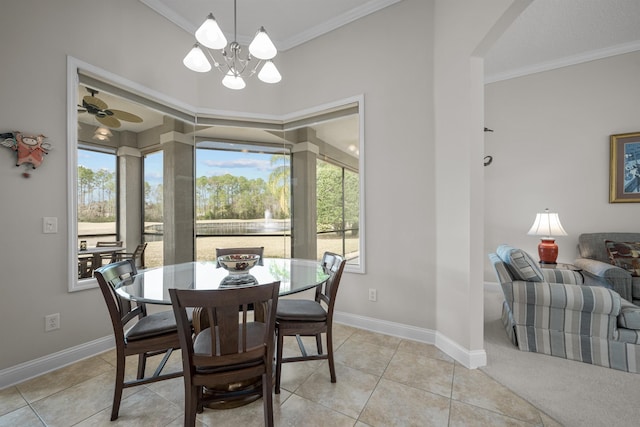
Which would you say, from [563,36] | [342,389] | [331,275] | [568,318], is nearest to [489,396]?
[342,389]

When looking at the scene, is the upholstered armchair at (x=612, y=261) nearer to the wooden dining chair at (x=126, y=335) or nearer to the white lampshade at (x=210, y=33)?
the wooden dining chair at (x=126, y=335)

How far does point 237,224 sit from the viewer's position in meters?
3.68

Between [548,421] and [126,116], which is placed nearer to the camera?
[548,421]

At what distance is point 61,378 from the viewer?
1.97 m

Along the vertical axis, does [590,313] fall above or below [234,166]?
below

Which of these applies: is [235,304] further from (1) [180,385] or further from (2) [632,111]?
(2) [632,111]

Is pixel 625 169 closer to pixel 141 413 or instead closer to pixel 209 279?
pixel 209 279

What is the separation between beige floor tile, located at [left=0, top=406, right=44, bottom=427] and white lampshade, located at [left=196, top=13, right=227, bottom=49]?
2472 millimetres

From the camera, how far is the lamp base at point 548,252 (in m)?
3.29

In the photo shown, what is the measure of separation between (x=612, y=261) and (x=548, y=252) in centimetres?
57

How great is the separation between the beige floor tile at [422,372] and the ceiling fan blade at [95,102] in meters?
3.29

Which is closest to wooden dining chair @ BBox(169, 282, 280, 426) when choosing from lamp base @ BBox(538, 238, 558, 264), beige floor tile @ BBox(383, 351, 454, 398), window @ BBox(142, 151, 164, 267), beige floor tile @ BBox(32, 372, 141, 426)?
beige floor tile @ BBox(32, 372, 141, 426)

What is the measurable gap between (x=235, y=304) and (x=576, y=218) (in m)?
4.48

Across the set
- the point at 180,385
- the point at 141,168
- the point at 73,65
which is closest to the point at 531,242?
the point at 180,385
